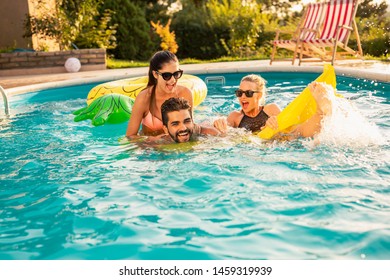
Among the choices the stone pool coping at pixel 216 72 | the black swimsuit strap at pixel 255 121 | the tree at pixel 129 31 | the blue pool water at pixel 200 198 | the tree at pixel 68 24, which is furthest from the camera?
the tree at pixel 129 31

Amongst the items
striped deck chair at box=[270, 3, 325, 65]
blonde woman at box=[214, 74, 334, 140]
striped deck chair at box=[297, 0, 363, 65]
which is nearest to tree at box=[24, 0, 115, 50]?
striped deck chair at box=[270, 3, 325, 65]

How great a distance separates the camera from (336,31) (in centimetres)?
941

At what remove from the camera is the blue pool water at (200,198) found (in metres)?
2.60

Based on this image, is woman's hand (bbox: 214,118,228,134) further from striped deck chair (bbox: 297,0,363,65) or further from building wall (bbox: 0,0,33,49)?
building wall (bbox: 0,0,33,49)

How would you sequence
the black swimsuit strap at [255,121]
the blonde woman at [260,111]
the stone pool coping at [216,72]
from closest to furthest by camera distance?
the blonde woman at [260,111] < the black swimsuit strap at [255,121] < the stone pool coping at [216,72]

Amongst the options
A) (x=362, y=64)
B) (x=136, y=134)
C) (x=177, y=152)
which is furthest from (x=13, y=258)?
(x=362, y=64)

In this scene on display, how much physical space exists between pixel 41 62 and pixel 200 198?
9196mm

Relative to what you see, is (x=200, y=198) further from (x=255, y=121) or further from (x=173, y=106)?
(x=255, y=121)

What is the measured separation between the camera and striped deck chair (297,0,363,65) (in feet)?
31.0

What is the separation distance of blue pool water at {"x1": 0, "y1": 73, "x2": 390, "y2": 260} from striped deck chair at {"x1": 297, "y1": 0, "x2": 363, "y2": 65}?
4505mm

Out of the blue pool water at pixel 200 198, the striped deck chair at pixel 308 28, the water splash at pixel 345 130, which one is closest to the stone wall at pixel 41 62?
the striped deck chair at pixel 308 28

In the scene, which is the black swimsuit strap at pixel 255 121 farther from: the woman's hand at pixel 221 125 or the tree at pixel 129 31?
the tree at pixel 129 31

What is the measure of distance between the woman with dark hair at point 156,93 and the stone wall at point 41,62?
729 centimetres
